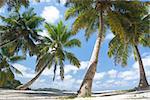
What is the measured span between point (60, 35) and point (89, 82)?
59.2 feet

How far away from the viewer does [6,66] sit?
40.4 m

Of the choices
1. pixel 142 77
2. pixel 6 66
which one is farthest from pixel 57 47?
pixel 142 77

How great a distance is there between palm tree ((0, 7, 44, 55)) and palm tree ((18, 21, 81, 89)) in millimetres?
1156

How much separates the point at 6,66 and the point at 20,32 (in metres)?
4.44

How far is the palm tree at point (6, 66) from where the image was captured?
39469 mm

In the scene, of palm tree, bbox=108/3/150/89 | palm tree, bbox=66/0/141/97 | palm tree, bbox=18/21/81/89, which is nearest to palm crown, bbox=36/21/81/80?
palm tree, bbox=18/21/81/89

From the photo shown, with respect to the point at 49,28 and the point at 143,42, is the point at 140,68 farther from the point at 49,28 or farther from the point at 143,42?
the point at 49,28

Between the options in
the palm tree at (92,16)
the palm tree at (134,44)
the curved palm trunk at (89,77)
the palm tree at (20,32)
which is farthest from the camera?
the palm tree at (20,32)

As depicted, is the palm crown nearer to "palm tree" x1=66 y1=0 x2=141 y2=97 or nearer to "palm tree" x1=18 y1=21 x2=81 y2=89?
"palm tree" x1=18 y1=21 x2=81 y2=89

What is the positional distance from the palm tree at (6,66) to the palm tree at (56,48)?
11.0ft

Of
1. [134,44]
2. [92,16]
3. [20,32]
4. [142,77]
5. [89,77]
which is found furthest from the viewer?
[20,32]

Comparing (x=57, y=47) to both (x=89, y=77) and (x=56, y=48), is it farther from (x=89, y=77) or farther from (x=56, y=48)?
(x=89, y=77)

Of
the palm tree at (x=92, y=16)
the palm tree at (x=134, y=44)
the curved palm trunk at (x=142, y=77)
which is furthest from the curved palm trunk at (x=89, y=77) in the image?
the curved palm trunk at (x=142, y=77)

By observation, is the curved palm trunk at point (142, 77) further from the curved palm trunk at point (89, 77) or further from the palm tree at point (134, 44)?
the curved palm trunk at point (89, 77)
